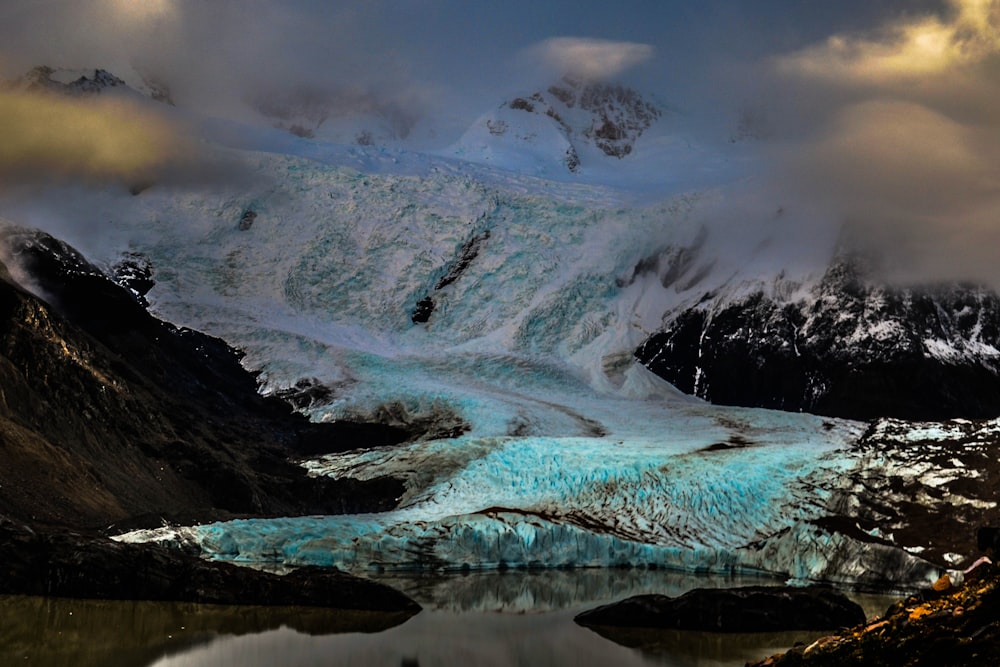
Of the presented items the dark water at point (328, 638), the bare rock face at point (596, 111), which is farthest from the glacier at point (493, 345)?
the bare rock face at point (596, 111)

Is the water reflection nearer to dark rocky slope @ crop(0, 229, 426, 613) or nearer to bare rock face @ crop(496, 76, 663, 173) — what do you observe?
dark rocky slope @ crop(0, 229, 426, 613)

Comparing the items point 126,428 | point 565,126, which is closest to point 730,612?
point 126,428

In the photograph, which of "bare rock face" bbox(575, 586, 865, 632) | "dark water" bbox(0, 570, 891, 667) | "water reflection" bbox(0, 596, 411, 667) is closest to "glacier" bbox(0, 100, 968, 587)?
"water reflection" bbox(0, 596, 411, 667)

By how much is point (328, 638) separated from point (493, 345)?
32.7m

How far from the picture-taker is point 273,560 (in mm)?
25375

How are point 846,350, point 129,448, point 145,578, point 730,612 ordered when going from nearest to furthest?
point 145,578 < point 730,612 < point 129,448 < point 846,350

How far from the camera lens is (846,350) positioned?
50500 mm

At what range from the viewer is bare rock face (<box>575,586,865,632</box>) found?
2022cm

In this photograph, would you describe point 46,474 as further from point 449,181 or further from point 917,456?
point 449,181

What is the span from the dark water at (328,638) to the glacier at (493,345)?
5016 millimetres

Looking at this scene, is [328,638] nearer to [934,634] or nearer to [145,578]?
[145,578]

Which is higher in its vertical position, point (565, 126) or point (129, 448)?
point (565, 126)

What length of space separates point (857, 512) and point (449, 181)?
33576 millimetres

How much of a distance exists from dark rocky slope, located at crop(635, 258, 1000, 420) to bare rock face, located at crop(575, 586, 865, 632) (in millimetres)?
28301
